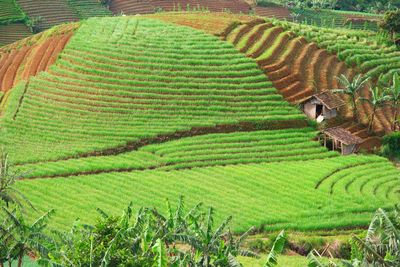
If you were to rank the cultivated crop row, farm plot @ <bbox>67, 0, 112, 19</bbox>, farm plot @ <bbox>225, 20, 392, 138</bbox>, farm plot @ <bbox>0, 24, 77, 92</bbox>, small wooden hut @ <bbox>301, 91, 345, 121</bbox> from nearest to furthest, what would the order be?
the cultivated crop row, small wooden hut @ <bbox>301, 91, 345, 121</bbox>, farm plot @ <bbox>225, 20, 392, 138</bbox>, farm plot @ <bbox>0, 24, 77, 92</bbox>, farm plot @ <bbox>67, 0, 112, 19</bbox>

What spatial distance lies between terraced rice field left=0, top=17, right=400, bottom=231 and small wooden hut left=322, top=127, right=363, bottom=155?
131 cm

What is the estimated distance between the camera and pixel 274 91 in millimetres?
57500

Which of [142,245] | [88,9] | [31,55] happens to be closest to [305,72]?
[31,55]

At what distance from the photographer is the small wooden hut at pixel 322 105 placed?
182ft

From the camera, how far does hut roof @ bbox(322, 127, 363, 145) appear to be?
5112 cm

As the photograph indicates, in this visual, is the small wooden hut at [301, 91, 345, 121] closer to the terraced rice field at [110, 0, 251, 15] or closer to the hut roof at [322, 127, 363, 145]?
the hut roof at [322, 127, 363, 145]

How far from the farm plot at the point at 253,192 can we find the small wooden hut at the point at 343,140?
114 inches

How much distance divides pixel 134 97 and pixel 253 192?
58.0ft

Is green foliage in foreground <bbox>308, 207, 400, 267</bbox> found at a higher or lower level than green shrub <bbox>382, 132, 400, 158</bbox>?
higher

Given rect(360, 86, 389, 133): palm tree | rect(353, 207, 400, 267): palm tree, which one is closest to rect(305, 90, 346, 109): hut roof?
rect(360, 86, 389, 133): palm tree

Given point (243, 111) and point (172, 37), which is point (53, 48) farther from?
point (243, 111)

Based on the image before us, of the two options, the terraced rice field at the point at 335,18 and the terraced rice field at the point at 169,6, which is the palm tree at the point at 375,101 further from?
the terraced rice field at the point at 169,6

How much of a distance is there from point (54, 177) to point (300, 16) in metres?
72.1

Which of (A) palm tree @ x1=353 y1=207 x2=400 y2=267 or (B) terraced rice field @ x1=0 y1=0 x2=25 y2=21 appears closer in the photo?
(A) palm tree @ x1=353 y1=207 x2=400 y2=267
